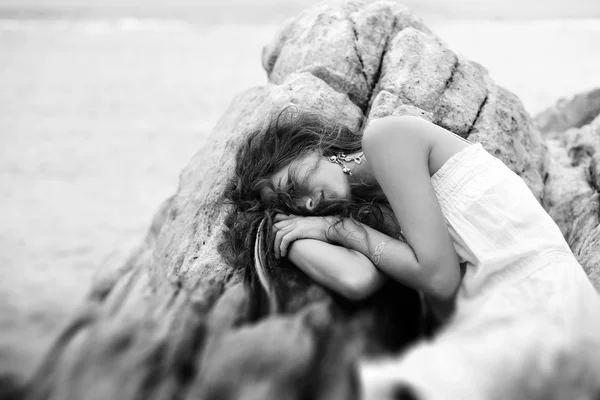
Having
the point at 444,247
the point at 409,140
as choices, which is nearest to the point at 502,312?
the point at 444,247

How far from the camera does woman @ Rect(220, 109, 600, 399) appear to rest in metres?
1.48

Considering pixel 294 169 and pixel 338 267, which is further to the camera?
Result: pixel 294 169

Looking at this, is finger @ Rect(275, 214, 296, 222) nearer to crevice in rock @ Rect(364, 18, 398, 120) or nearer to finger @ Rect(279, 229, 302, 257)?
finger @ Rect(279, 229, 302, 257)

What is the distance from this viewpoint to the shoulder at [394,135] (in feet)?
6.63

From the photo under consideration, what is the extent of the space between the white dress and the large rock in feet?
0.50

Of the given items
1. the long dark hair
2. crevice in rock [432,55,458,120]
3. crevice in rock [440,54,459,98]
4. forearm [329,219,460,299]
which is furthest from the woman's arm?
crevice in rock [440,54,459,98]

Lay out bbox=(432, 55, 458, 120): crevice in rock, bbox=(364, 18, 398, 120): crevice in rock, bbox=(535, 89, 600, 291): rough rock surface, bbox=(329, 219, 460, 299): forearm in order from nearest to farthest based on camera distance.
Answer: bbox=(329, 219, 460, 299): forearm, bbox=(535, 89, 600, 291): rough rock surface, bbox=(432, 55, 458, 120): crevice in rock, bbox=(364, 18, 398, 120): crevice in rock

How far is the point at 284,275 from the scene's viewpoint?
2.00m

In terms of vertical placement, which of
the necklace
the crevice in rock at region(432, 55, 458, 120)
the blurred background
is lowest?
the blurred background

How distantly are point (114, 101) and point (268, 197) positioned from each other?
10.1 metres

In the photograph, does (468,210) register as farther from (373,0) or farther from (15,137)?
(15,137)

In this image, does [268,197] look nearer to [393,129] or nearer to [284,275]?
[284,275]

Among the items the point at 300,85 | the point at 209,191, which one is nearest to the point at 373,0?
the point at 300,85

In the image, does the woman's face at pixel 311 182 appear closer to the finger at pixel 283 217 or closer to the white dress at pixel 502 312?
the finger at pixel 283 217
